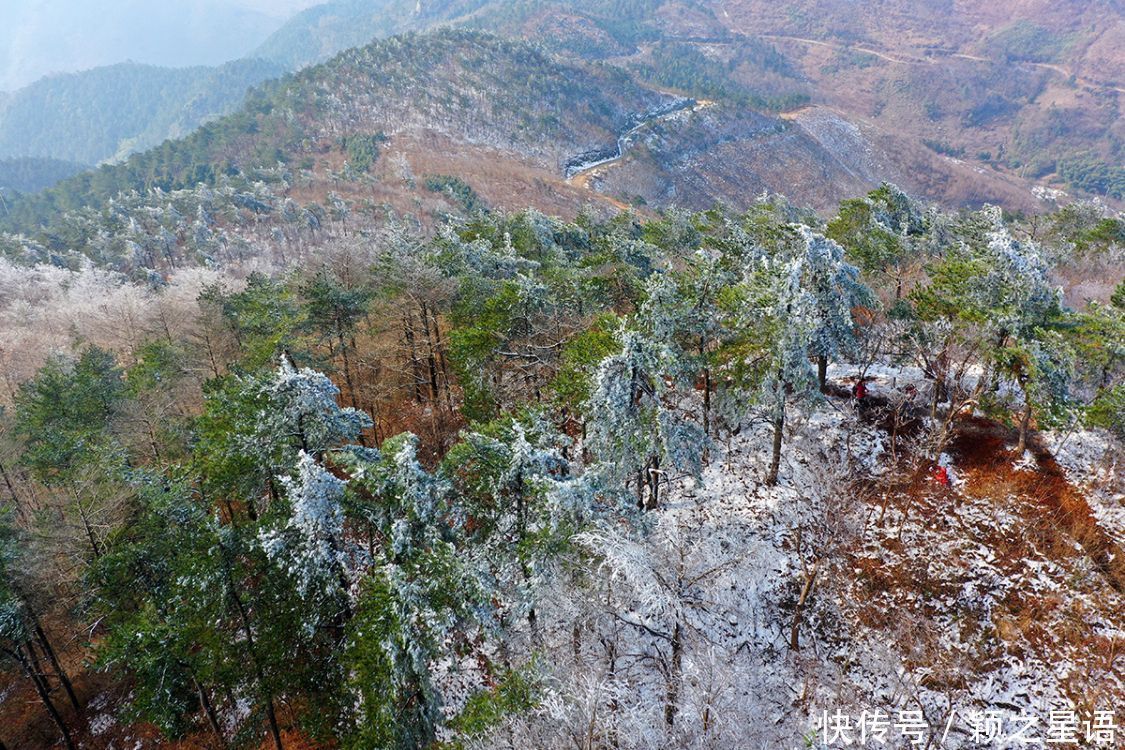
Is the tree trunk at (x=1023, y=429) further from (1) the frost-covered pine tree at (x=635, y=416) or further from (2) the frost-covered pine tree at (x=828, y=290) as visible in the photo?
(1) the frost-covered pine tree at (x=635, y=416)

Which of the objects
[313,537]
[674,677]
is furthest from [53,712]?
[674,677]

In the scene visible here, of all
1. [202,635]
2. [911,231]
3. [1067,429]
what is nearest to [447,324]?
[202,635]

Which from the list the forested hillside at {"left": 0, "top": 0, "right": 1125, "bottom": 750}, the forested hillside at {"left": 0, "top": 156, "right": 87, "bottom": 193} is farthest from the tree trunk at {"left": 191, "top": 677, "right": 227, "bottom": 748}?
the forested hillside at {"left": 0, "top": 156, "right": 87, "bottom": 193}

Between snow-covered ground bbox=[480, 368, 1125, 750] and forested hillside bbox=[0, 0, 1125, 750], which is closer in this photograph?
forested hillside bbox=[0, 0, 1125, 750]

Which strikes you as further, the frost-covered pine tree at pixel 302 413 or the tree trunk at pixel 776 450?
the tree trunk at pixel 776 450

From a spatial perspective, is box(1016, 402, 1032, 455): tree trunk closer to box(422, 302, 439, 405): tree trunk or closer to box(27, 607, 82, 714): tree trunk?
box(422, 302, 439, 405): tree trunk

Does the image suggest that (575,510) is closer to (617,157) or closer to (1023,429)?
(1023,429)

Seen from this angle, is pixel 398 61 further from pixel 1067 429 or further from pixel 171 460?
pixel 1067 429

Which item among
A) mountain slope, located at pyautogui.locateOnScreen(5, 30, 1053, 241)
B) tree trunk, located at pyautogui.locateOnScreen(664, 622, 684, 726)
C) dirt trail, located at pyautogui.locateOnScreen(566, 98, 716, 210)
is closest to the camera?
tree trunk, located at pyautogui.locateOnScreen(664, 622, 684, 726)

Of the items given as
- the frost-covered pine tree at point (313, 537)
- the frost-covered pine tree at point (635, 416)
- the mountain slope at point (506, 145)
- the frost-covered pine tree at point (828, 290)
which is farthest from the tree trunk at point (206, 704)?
the mountain slope at point (506, 145)

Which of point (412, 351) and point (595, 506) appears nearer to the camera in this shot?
point (595, 506)

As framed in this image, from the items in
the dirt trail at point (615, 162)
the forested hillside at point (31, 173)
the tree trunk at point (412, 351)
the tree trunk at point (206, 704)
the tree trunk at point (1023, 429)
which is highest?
the forested hillside at point (31, 173)

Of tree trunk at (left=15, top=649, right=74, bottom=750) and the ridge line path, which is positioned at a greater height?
the ridge line path
